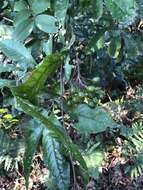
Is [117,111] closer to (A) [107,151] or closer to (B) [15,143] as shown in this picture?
(A) [107,151]

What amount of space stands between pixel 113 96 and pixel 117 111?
0.22m

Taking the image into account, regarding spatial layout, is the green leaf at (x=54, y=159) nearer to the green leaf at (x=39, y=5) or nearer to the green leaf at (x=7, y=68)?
the green leaf at (x=7, y=68)

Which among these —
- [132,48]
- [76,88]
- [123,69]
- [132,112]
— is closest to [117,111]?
[132,112]

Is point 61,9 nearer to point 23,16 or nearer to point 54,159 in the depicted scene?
point 23,16

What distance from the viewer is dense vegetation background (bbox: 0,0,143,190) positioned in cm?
76

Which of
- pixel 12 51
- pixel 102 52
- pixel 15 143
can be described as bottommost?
pixel 15 143

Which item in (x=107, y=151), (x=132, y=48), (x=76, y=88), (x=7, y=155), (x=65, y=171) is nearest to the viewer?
(x=65, y=171)

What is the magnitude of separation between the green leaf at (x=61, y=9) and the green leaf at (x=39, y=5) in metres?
0.02

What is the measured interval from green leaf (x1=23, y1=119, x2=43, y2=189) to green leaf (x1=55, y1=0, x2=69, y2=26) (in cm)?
26

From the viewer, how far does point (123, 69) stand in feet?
8.96

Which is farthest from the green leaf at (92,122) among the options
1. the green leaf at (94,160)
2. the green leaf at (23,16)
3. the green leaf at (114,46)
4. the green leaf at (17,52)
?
the green leaf at (94,160)

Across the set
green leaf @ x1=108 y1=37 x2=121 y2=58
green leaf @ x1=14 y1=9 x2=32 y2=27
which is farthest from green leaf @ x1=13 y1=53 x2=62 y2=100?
green leaf @ x1=108 y1=37 x2=121 y2=58

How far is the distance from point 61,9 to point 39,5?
2.0 inches

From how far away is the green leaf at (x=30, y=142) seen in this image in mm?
731
